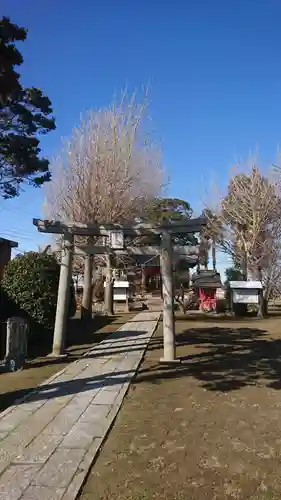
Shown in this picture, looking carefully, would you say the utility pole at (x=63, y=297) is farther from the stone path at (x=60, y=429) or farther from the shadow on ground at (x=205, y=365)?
the stone path at (x=60, y=429)

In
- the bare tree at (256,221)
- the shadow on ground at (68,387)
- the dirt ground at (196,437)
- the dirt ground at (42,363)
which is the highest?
the bare tree at (256,221)

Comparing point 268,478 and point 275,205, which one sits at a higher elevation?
point 275,205

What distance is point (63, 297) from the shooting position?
420 inches

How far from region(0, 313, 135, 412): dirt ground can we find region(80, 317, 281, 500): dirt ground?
1.62 meters

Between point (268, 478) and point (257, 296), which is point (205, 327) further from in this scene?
point (268, 478)

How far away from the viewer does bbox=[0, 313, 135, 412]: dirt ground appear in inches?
276

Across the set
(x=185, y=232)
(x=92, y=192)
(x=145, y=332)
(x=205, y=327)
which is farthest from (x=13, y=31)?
(x=92, y=192)

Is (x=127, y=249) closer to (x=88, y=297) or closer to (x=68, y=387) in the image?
(x=68, y=387)

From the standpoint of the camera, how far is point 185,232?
9.98 metres

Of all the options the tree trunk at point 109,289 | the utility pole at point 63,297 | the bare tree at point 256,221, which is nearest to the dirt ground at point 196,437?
the utility pole at point 63,297

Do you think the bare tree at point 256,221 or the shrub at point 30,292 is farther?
the bare tree at point 256,221

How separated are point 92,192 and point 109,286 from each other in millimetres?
4624

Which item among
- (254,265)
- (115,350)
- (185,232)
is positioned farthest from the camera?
(254,265)

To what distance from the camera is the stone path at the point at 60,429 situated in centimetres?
375
